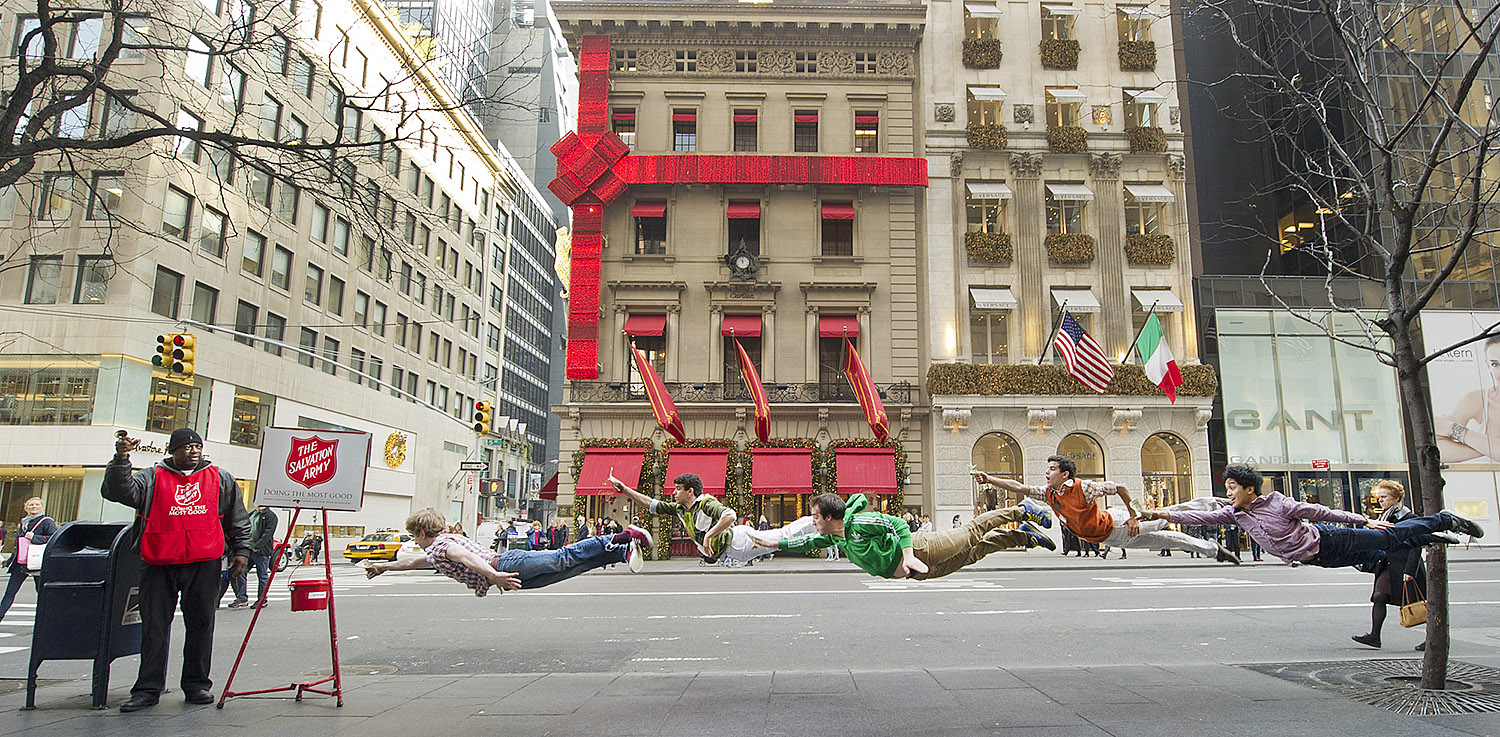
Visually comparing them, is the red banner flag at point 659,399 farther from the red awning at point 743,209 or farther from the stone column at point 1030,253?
the stone column at point 1030,253

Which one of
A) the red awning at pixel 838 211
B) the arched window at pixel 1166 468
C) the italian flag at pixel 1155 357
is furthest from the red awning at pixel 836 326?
the arched window at pixel 1166 468

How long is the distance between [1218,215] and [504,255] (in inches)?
1989

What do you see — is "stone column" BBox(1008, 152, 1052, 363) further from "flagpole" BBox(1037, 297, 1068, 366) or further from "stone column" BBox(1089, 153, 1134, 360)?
"stone column" BBox(1089, 153, 1134, 360)

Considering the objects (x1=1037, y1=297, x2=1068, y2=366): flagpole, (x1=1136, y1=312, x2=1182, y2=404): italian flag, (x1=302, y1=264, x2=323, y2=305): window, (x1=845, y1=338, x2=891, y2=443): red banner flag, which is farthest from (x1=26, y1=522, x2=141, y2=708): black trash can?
(x1=302, y1=264, x2=323, y2=305): window

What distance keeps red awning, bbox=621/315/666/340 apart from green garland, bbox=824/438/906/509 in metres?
7.88

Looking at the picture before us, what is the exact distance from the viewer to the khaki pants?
23.9 feet

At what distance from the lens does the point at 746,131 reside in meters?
34.1

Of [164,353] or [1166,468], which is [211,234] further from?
[1166,468]

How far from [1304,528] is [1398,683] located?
6.68ft

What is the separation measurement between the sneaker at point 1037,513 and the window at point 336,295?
4120 cm

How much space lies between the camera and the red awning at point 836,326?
105 ft

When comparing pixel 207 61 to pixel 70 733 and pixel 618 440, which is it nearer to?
pixel 618 440

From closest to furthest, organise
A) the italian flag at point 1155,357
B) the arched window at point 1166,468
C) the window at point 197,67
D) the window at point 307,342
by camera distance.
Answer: the italian flag at point 1155,357
the window at point 197,67
the arched window at point 1166,468
the window at point 307,342

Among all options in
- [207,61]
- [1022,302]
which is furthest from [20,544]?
[1022,302]
